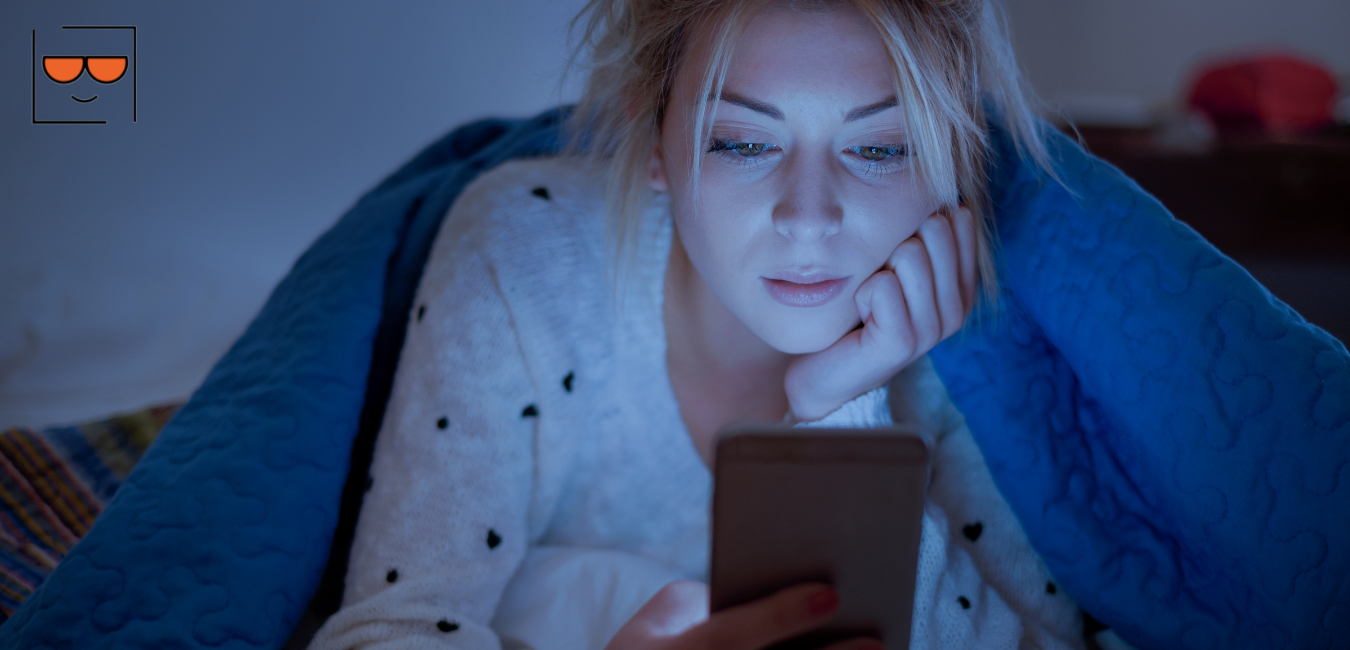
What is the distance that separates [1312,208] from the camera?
6.57 ft

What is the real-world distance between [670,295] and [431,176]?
331mm

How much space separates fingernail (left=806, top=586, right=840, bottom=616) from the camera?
42 centimetres

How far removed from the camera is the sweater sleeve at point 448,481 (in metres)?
0.58

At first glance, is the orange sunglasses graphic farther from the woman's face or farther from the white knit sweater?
the woman's face

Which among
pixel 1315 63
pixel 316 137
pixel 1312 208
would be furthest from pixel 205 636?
pixel 1315 63

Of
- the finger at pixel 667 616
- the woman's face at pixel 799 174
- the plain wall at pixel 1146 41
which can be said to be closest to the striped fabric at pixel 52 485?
the finger at pixel 667 616

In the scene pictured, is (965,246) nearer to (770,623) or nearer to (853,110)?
(853,110)

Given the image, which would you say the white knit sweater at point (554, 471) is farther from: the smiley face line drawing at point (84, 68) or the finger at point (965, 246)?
the smiley face line drawing at point (84, 68)

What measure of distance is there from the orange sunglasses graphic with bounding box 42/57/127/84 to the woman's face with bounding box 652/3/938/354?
0.47 metres

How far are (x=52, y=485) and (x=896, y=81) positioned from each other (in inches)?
31.7

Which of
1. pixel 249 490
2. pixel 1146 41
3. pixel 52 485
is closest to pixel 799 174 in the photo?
pixel 249 490

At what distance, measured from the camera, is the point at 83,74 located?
2.23ft

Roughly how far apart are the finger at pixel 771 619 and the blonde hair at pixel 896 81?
12.3 inches

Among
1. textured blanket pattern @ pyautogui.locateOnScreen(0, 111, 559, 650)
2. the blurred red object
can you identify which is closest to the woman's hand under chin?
textured blanket pattern @ pyautogui.locateOnScreen(0, 111, 559, 650)
